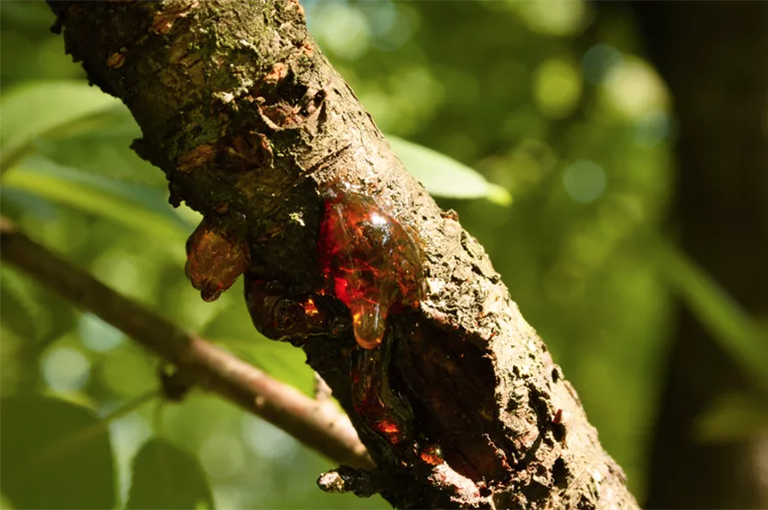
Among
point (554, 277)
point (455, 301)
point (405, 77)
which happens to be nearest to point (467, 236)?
point (455, 301)

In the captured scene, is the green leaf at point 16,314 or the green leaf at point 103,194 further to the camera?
the green leaf at point 16,314

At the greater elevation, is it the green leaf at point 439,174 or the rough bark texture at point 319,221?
the green leaf at point 439,174

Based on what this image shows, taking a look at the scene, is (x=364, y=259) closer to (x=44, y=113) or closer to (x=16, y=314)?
(x=44, y=113)

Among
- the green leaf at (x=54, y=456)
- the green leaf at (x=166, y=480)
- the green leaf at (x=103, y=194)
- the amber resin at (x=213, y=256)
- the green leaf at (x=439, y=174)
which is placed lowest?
the green leaf at (x=54, y=456)

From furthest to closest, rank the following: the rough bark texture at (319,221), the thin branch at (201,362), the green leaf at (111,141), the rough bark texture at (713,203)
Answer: the rough bark texture at (713,203), the green leaf at (111,141), the thin branch at (201,362), the rough bark texture at (319,221)

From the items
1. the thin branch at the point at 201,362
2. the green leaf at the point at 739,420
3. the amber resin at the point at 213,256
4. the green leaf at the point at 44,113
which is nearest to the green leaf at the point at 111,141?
the green leaf at the point at 44,113

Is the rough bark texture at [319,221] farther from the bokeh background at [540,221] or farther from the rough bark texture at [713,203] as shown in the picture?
the rough bark texture at [713,203]

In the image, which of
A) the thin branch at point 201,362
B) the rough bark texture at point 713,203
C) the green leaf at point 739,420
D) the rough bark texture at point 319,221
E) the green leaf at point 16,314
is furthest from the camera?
the rough bark texture at point 713,203
